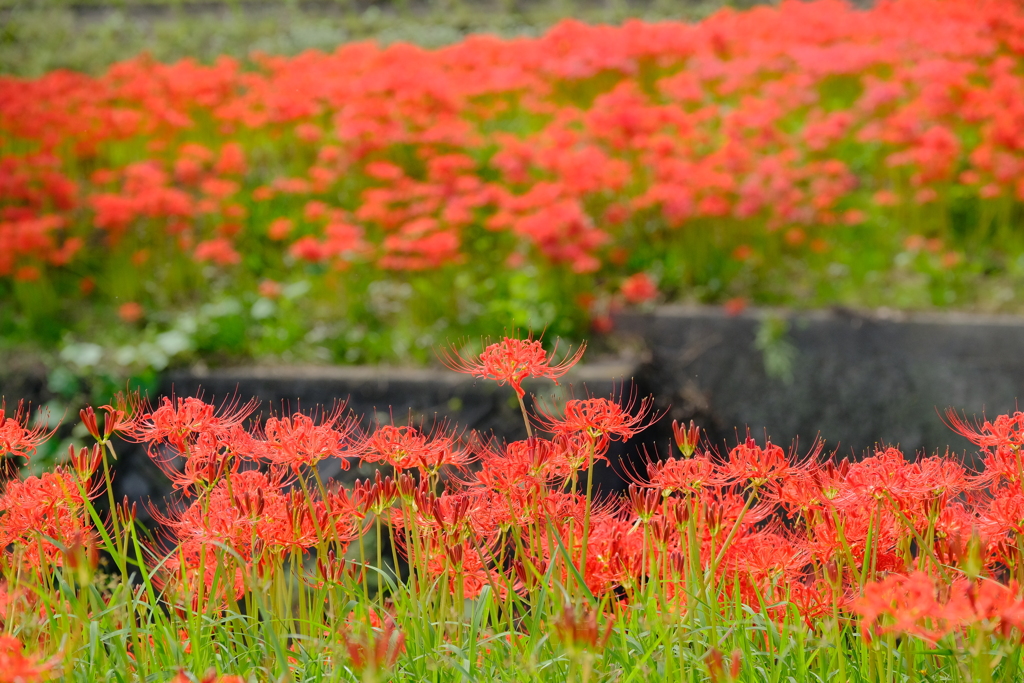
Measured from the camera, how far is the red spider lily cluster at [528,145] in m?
3.85

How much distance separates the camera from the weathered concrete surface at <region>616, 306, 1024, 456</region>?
3316 millimetres

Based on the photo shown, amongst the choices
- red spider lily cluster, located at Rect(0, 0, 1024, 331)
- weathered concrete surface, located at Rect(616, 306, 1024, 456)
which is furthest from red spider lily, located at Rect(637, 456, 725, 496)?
red spider lily cluster, located at Rect(0, 0, 1024, 331)

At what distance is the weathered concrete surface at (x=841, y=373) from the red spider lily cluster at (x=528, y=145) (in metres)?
0.31

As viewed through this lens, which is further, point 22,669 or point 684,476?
point 684,476

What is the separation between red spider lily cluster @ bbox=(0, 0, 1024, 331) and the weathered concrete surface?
0.31 m

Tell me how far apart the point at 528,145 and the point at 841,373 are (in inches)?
68.2

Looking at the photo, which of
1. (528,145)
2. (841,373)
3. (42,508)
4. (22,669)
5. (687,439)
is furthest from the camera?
(528,145)

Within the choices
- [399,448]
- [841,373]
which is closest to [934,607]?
[399,448]

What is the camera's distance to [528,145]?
14.0 ft

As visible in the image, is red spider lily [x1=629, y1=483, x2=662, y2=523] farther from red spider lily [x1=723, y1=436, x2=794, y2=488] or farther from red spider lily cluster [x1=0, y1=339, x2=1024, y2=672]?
red spider lily [x1=723, y1=436, x2=794, y2=488]

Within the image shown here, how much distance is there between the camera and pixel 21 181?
13.8 feet

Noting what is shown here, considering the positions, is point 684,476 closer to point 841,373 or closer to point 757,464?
point 757,464

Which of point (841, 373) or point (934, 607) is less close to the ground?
point (934, 607)

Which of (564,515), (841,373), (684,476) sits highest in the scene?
(684,476)
